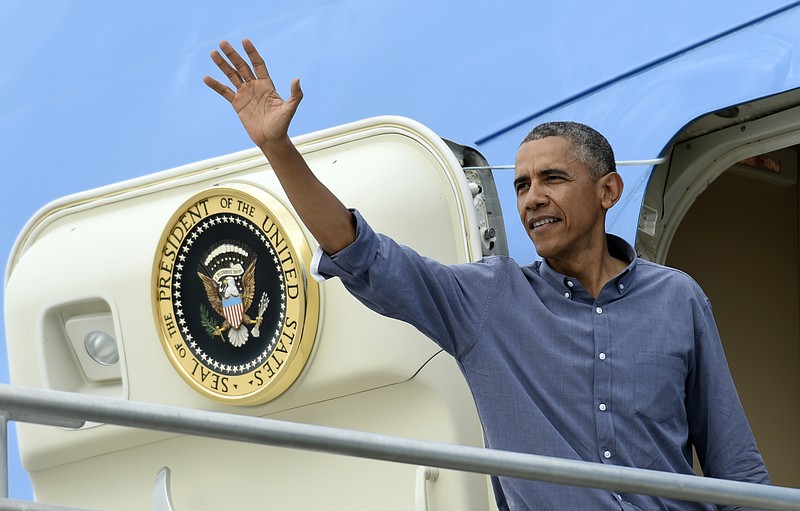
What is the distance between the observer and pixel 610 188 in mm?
2408

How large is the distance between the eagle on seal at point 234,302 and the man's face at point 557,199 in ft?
2.03

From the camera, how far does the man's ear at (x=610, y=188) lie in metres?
2.39

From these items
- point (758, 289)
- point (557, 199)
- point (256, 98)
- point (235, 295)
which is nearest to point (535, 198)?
point (557, 199)

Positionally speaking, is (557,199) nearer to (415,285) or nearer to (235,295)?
(415,285)

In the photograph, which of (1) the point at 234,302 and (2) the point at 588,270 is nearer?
(2) the point at 588,270

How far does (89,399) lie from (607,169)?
4.35ft

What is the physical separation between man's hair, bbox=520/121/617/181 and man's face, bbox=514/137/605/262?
0.5 inches

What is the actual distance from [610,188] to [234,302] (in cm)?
82

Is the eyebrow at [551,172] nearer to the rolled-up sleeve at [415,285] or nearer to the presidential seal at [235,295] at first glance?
the rolled-up sleeve at [415,285]

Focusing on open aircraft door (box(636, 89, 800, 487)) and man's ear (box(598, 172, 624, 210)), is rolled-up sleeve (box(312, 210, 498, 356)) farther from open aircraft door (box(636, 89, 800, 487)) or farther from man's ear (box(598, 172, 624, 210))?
open aircraft door (box(636, 89, 800, 487))

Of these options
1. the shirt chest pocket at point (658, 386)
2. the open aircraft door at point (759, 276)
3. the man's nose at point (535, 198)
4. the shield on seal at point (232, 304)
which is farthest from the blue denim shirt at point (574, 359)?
the open aircraft door at point (759, 276)

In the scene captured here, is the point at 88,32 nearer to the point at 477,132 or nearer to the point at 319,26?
the point at 319,26

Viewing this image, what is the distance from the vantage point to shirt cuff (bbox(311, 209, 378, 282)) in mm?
2021

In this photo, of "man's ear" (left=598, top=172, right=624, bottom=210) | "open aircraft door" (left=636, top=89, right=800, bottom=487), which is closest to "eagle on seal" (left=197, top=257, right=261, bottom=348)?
"man's ear" (left=598, top=172, right=624, bottom=210)
